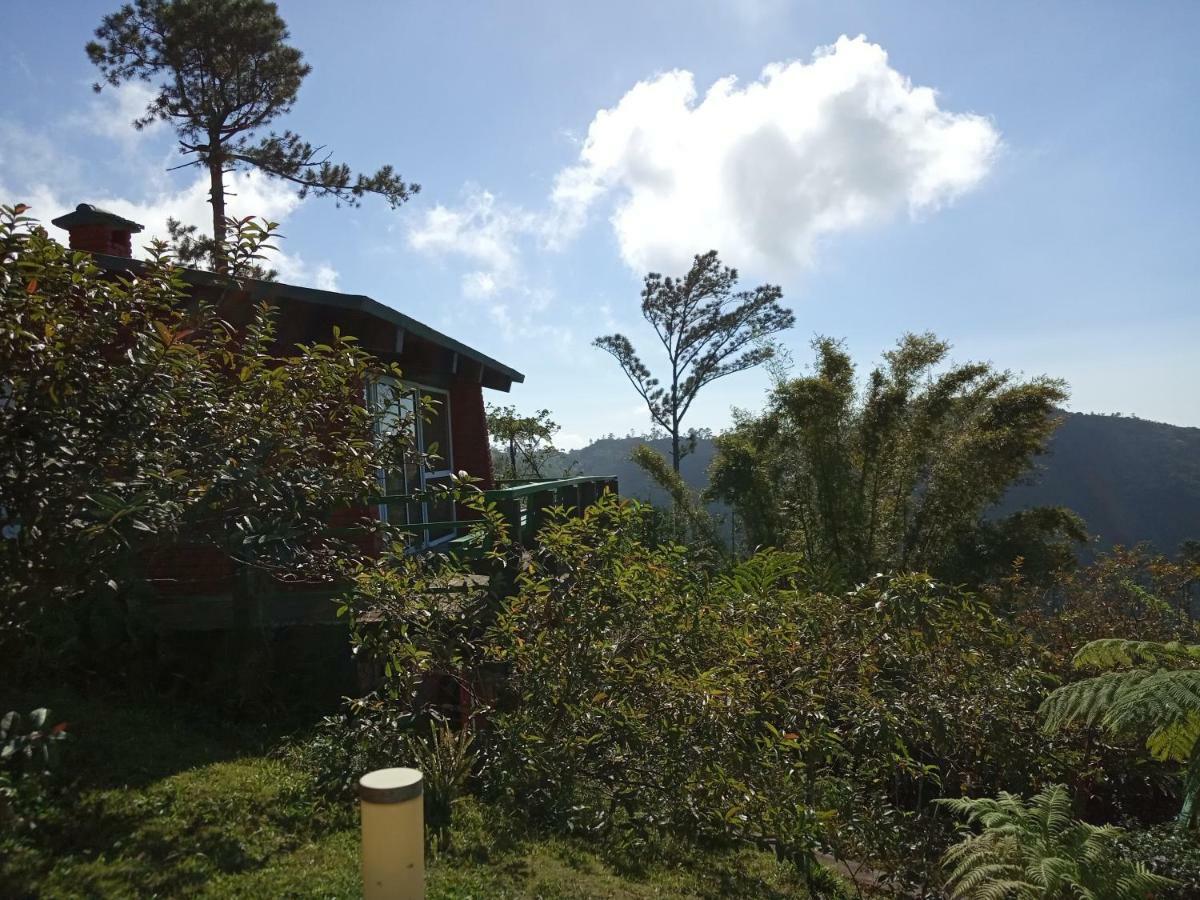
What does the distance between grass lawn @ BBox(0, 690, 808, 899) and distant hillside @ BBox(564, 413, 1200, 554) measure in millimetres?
43668

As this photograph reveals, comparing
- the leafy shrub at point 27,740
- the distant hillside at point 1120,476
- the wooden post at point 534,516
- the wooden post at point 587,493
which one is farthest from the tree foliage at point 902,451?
the distant hillside at point 1120,476

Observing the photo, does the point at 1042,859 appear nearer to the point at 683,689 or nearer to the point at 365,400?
the point at 683,689

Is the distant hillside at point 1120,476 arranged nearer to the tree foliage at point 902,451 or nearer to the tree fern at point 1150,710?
the tree foliage at point 902,451

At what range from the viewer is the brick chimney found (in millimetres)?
7293

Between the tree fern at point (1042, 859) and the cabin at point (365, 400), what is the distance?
3.78 metres

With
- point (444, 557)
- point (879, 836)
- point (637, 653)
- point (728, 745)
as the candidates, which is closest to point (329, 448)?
point (444, 557)

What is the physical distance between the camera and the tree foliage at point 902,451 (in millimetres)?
12938

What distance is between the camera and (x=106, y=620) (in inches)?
225

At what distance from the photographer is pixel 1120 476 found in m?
56.3

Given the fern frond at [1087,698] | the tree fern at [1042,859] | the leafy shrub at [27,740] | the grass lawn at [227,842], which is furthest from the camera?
the fern frond at [1087,698]

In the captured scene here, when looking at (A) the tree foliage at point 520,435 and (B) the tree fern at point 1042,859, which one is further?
(A) the tree foliage at point 520,435

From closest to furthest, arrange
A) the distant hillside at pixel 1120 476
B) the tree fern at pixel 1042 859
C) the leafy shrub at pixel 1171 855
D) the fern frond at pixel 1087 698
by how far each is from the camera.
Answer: the tree fern at pixel 1042 859, the leafy shrub at pixel 1171 855, the fern frond at pixel 1087 698, the distant hillside at pixel 1120 476

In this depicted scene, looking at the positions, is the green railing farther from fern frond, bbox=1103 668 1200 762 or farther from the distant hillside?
the distant hillside

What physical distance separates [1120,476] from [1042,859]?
203ft
